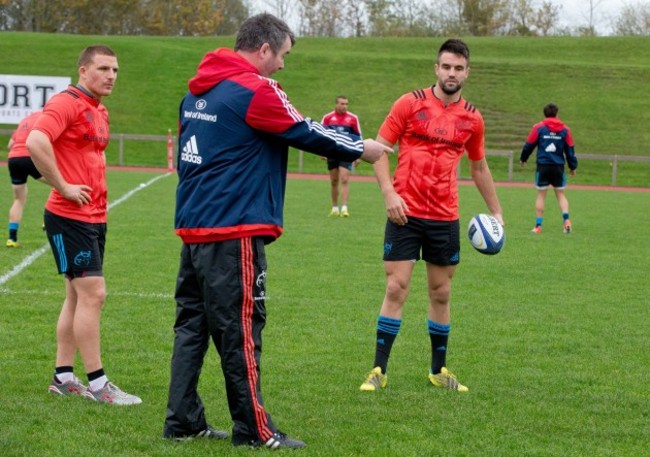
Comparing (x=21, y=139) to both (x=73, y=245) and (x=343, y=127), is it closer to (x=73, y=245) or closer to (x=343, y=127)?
(x=73, y=245)

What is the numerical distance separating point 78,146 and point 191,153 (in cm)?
141

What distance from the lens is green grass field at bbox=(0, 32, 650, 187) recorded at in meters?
41.3

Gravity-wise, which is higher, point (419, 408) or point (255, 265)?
point (255, 265)

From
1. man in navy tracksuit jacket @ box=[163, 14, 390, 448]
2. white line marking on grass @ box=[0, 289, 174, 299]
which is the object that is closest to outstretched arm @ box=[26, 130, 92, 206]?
man in navy tracksuit jacket @ box=[163, 14, 390, 448]

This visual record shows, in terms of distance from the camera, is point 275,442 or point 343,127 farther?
point 343,127

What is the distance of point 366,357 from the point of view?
7402mm

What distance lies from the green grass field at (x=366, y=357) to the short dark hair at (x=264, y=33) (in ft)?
6.55

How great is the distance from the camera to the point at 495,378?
6828 millimetres

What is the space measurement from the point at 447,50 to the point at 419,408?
2.24 meters

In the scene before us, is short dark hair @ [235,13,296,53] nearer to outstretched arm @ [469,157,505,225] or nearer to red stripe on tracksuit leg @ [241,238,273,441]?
red stripe on tracksuit leg @ [241,238,273,441]

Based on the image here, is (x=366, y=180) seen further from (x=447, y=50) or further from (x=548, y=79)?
(x=447, y=50)

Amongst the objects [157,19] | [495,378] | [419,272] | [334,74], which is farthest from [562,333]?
[157,19]

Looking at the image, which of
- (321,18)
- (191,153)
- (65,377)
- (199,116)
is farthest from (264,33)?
(321,18)

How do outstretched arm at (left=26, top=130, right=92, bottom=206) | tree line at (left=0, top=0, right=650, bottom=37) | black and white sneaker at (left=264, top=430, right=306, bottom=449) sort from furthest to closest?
tree line at (left=0, top=0, right=650, bottom=37)
outstretched arm at (left=26, top=130, right=92, bottom=206)
black and white sneaker at (left=264, top=430, right=306, bottom=449)
